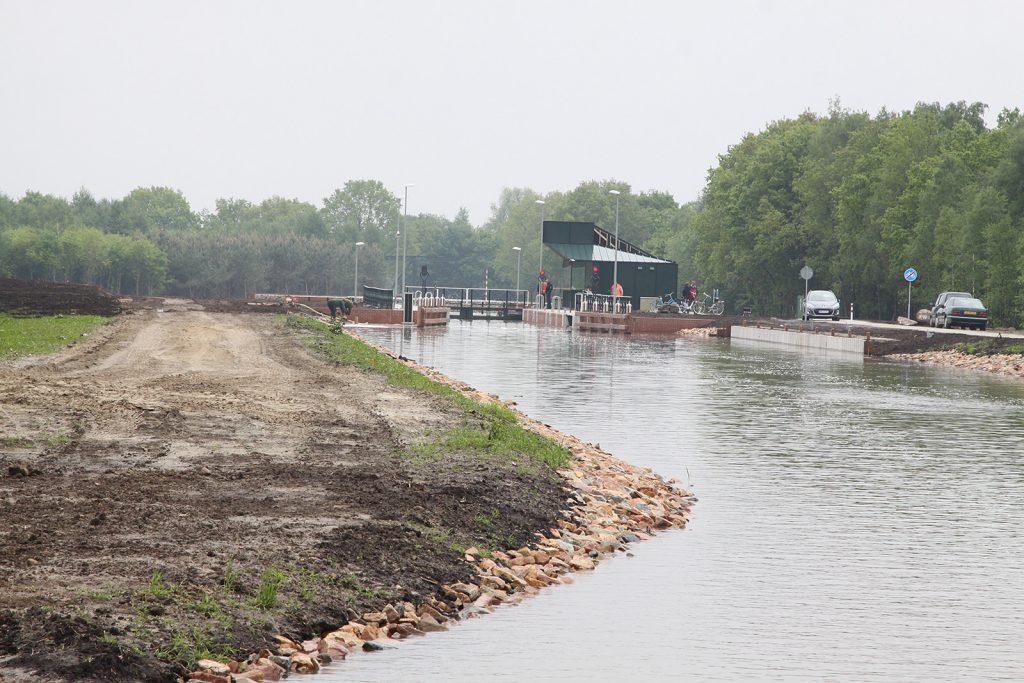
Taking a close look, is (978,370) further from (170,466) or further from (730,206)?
(730,206)

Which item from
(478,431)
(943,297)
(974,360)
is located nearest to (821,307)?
(943,297)

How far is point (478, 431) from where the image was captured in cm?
1966

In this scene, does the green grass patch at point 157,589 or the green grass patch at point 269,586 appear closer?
the green grass patch at point 157,589

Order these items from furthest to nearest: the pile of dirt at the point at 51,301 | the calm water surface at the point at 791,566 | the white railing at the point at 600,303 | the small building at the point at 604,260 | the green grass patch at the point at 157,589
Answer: the small building at the point at 604,260
the white railing at the point at 600,303
the pile of dirt at the point at 51,301
the calm water surface at the point at 791,566
the green grass patch at the point at 157,589

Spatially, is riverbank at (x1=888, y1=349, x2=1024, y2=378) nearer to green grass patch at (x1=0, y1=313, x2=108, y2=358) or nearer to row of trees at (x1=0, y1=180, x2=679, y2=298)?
green grass patch at (x1=0, y1=313, x2=108, y2=358)

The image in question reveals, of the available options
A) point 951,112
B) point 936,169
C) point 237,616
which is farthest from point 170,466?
point 951,112

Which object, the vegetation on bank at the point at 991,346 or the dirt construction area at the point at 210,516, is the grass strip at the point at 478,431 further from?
the vegetation on bank at the point at 991,346

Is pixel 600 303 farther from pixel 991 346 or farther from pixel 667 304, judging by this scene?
Answer: pixel 991 346

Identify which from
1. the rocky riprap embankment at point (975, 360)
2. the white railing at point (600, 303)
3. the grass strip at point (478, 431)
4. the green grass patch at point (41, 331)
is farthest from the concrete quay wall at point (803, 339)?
the green grass patch at point (41, 331)

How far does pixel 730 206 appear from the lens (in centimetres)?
10288

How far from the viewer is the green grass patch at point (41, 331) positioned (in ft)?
106

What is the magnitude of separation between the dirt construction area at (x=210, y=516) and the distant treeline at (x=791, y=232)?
174 ft

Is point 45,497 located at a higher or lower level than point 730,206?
lower

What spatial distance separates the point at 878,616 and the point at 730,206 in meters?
93.6
